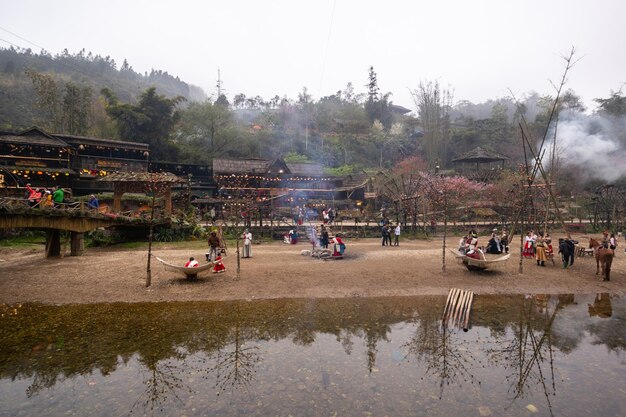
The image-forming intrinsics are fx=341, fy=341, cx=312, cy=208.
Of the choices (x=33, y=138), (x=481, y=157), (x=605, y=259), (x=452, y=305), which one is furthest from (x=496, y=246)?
(x=33, y=138)

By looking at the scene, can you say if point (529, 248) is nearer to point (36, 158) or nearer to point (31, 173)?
point (31, 173)

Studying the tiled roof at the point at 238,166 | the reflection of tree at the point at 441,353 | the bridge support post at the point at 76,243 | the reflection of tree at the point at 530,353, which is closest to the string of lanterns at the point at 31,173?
the tiled roof at the point at 238,166

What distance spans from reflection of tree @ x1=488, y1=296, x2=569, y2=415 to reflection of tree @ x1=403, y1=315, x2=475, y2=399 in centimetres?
83

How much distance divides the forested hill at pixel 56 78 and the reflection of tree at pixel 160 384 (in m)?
49.8

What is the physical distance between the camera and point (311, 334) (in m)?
10.0

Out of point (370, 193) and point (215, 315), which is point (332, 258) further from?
A: point (370, 193)

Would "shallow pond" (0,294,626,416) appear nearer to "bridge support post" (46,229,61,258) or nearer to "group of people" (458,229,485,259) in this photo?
"group of people" (458,229,485,259)

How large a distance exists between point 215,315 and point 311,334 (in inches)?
141

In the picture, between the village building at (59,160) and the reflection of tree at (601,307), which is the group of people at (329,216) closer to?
the reflection of tree at (601,307)

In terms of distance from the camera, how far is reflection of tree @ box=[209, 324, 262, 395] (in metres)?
7.39

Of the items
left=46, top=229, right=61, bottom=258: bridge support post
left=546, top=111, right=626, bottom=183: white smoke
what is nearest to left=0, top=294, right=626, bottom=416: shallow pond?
left=46, top=229, right=61, bottom=258: bridge support post

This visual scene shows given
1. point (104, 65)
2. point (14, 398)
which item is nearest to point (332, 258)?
point (14, 398)

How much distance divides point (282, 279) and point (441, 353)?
314 inches

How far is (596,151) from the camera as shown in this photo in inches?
1676
